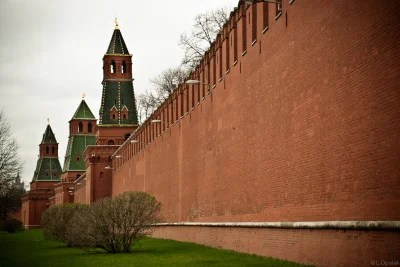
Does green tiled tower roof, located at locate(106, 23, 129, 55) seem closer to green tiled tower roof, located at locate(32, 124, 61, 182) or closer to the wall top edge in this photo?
green tiled tower roof, located at locate(32, 124, 61, 182)

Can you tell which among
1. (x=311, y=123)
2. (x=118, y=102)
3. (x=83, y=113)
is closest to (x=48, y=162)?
(x=83, y=113)

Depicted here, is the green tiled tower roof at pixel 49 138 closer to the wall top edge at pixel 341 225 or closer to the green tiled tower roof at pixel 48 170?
the green tiled tower roof at pixel 48 170

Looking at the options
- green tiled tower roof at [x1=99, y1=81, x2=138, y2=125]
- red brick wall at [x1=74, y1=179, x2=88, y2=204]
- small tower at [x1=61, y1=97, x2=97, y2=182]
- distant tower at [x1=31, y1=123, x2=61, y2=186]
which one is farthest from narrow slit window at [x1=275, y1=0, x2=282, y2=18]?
distant tower at [x1=31, y1=123, x2=61, y2=186]

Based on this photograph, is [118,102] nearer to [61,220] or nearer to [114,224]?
[61,220]

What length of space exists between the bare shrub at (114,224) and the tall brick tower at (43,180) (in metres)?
98.2

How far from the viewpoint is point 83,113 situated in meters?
121

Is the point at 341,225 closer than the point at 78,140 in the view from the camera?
Yes

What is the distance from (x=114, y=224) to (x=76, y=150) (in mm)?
91413

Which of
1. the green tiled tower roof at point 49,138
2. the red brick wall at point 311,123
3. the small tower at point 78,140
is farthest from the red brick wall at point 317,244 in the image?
the green tiled tower roof at point 49,138

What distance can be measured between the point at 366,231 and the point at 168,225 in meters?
22.5

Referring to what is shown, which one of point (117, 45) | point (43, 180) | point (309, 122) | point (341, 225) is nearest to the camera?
point (341, 225)

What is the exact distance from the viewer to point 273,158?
20078 millimetres

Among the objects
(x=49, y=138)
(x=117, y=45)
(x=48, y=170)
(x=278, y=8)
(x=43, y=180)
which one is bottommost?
(x=43, y=180)

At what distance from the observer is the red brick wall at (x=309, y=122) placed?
13289 mm
